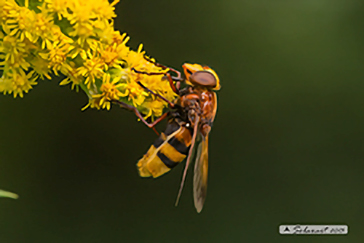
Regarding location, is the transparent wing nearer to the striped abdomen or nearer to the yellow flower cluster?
the striped abdomen

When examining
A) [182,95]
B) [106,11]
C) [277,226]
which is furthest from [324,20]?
[106,11]

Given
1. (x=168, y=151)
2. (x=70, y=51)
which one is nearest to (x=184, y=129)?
(x=168, y=151)

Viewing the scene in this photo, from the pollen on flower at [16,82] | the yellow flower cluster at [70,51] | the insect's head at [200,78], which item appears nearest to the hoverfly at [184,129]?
the insect's head at [200,78]

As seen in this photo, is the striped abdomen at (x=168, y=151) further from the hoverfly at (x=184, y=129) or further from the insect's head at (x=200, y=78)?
the insect's head at (x=200, y=78)

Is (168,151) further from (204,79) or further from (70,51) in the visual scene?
(70,51)

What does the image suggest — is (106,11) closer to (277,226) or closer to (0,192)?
(0,192)

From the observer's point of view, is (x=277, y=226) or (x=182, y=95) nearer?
(x=182, y=95)
